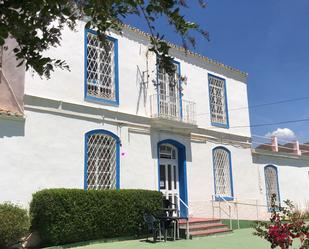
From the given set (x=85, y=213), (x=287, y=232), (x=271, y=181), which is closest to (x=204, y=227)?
(x=85, y=213)

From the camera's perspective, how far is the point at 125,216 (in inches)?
496

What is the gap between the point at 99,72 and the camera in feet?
46.9

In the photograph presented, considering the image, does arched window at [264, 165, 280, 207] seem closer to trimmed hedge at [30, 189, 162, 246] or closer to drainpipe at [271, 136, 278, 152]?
drainpipe at [271, 136, 278, 152]

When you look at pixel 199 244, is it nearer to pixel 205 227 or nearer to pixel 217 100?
pixel 205 227

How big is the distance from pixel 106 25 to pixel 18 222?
7238 millimetres

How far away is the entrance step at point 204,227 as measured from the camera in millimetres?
13562

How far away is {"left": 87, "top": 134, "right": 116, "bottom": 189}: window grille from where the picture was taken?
1342 centimetres

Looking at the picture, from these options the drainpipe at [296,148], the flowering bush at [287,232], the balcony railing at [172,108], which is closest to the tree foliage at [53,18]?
the flowering bush at [287,232]

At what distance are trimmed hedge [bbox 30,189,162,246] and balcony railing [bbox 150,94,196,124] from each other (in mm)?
3463

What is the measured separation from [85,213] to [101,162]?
2.47 m

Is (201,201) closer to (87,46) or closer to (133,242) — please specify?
(133,242)

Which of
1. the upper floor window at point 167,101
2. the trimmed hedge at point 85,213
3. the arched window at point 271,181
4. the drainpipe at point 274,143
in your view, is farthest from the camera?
the drainpipe at point 274,143

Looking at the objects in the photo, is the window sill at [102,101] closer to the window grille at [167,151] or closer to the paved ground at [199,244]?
the window grille at [167,151]

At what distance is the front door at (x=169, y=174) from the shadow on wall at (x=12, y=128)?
5.99 metres
